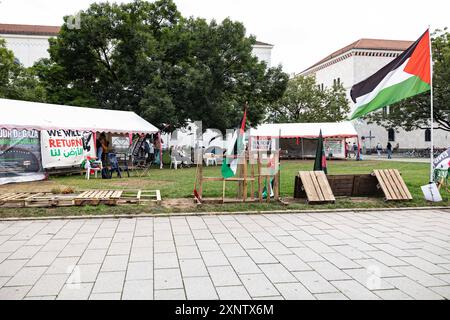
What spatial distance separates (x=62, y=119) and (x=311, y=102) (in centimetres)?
3690

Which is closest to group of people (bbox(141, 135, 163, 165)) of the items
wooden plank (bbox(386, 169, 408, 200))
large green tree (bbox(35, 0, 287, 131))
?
large green tree (bbox(35, 0, 287, 131))

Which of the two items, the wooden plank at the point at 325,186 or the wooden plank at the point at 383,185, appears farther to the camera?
the wooden plank at the point at 383,185

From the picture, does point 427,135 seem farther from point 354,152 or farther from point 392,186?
point 392,186

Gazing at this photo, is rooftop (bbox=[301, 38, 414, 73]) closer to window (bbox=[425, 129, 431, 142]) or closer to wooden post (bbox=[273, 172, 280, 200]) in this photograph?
window (bbox=[425, 129, 431, 142])

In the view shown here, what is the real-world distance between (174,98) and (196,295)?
22245mm

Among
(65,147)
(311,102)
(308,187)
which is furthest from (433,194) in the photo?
(311,102)

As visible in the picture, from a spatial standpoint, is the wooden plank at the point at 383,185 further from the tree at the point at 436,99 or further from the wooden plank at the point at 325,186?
the tree at the point at 436,99

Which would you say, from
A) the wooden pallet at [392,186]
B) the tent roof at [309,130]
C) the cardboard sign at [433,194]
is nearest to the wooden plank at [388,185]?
the wooden pallet at [392,186]

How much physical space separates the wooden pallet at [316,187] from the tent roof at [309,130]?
24179 millimetres

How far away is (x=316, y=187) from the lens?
33.6 ft

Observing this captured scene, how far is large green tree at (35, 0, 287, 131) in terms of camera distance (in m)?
24.9

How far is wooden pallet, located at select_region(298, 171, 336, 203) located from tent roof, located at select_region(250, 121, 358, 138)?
24.2 m

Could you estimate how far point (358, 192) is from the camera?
1123 centimetres

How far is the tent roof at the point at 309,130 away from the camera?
35.0 m
